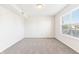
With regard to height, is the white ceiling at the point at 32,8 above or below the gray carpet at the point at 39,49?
above

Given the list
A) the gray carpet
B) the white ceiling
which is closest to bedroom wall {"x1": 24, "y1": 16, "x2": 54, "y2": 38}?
the white ceiling

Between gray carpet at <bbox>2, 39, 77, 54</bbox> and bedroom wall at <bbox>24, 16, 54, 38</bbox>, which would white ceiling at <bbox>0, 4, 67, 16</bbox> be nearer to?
gray carpet at <bbox>2, 39, 77, 54</bbox>

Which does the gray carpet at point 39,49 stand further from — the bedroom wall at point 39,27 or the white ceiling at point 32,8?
the bedroom wall at point 39,27

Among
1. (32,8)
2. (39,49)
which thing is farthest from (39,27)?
(39,49)

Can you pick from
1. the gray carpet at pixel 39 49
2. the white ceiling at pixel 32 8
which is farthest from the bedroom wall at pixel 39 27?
the gray carpet at pixel 39 49

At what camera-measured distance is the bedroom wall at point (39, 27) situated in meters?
9.96

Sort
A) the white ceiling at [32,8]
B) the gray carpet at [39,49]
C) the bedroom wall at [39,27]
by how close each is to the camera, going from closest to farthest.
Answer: the gray carpet at [39,49] < the white ceiling at [32,8] < the bedroom wall at [39,27]

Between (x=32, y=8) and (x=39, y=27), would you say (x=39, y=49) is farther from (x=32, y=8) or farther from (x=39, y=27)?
(x=39, y=27)

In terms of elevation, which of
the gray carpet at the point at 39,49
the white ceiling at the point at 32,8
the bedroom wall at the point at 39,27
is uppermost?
the white ceiling at the point at 32,8

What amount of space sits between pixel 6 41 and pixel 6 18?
113 centimetres

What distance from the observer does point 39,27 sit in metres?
10.0

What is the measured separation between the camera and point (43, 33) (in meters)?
9.98
